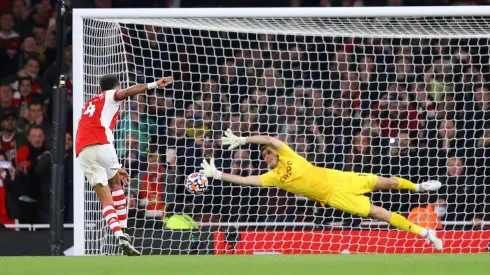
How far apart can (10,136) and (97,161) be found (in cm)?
345

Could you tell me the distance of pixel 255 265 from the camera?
27.7 ft

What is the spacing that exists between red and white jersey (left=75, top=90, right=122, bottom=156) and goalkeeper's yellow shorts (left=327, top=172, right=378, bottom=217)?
246 centimetres

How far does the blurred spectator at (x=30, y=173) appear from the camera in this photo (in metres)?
13.5

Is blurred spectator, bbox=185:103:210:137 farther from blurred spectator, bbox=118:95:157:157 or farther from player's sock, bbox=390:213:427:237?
player's sock, bbox=390:213:427:237

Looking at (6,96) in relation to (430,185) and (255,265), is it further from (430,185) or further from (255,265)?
(255,265)

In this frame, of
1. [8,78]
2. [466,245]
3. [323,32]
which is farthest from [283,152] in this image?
[8,78]

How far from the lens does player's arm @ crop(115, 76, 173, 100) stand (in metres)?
9.95

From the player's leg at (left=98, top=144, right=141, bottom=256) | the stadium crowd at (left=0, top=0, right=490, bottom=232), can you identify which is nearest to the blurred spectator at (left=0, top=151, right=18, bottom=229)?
the stadium crowd at (left=0, top=0, right=490, bottom=232)

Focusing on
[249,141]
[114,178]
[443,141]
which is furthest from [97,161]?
[443,141]

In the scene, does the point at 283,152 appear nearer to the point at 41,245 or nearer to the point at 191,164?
the point at 191,164

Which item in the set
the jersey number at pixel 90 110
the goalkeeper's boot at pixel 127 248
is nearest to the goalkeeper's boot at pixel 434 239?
the goalkeeper's boot at pixel 127 248

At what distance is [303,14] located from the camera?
1172 centimetres

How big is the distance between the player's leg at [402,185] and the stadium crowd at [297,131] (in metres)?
0.65

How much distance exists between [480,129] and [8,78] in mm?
5597
